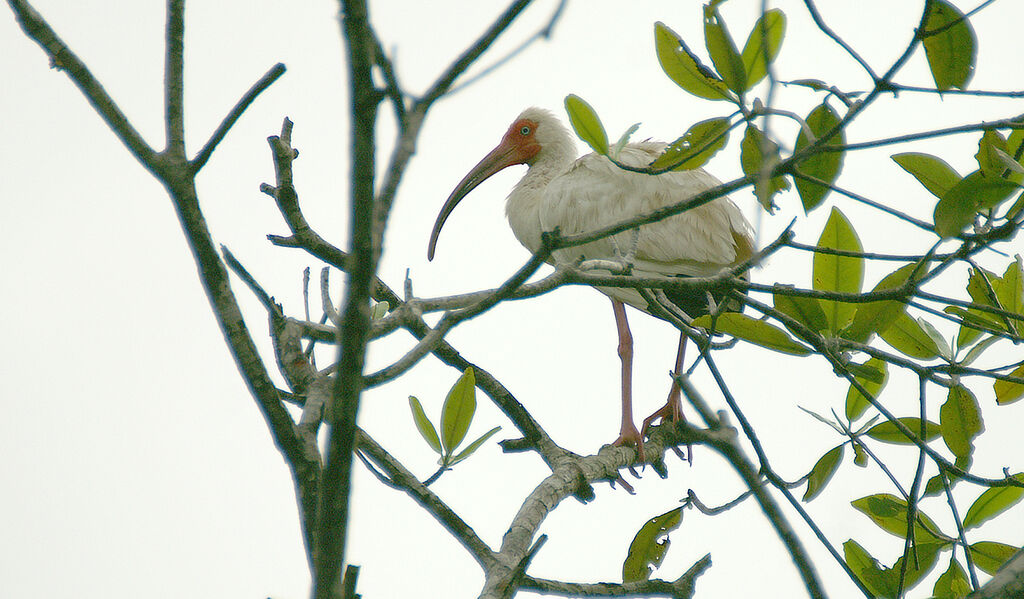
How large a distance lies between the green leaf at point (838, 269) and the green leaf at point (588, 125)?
0.60 meters

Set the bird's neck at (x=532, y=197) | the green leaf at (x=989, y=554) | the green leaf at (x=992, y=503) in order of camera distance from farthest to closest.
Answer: the bird's neck at (x=532, y=197), the green leaf at (x=992, y=503), the green leaf at (x=989, y=554)

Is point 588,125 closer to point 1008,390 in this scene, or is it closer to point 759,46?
point 759,46

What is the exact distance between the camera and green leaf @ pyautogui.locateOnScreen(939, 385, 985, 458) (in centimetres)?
262

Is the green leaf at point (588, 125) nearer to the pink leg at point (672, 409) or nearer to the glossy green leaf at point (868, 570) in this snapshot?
the glossy green leaf at point (868, 570)

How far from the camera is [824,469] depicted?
2.92 meters

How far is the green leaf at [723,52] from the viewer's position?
6.72 ft

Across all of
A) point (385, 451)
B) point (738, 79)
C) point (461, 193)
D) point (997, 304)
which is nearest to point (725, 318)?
point (738, 79)

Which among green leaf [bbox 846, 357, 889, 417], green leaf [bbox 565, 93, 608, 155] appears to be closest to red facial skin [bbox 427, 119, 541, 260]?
green leaf [bbox 846, 357, 889, 417]

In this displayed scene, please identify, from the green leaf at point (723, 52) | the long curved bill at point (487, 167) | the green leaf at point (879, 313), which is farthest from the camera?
the long curved bill at point (487, 167)

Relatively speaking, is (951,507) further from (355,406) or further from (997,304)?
(355,406)

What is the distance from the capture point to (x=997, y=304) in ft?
8.66

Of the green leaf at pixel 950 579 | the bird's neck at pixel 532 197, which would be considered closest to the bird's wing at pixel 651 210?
the bird's neck at pixel 532 197

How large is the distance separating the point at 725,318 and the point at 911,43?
0.87 metres

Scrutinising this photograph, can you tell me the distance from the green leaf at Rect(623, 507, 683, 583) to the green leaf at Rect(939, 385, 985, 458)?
0.99 metres
